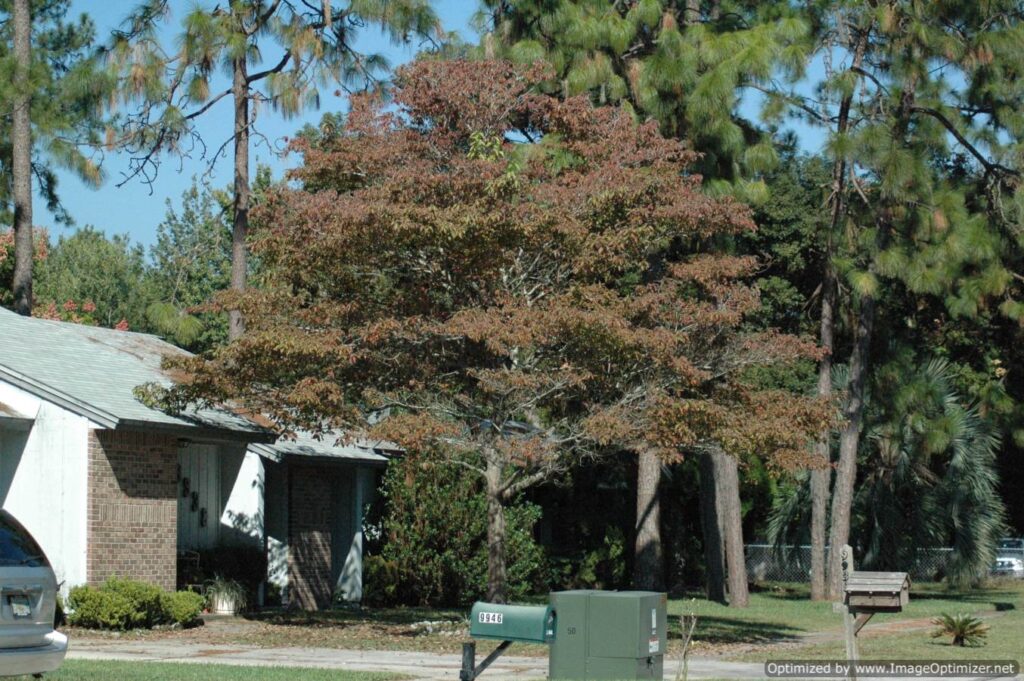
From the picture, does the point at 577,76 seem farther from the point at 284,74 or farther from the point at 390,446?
the point at 390,446

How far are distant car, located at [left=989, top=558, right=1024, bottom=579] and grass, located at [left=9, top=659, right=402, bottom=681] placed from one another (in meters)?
28.9

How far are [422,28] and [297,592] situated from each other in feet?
33.5

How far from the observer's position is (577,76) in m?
23.4

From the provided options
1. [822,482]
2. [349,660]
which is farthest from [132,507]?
[822,482]

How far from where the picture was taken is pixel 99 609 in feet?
60.5

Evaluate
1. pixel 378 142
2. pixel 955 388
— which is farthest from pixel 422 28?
pixel 955 388

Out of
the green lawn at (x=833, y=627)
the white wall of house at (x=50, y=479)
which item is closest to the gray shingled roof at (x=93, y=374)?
the white wall of house at (x=50, y=479)

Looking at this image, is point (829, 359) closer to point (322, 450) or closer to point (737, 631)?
point (737, 631)

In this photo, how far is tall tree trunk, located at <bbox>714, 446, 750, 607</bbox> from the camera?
2842 cm

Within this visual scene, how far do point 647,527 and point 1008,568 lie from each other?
15.4 m

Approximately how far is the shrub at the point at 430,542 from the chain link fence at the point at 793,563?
37.4ft

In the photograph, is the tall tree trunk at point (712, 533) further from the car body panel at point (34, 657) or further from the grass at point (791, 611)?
the car body panel at point (34, 657)

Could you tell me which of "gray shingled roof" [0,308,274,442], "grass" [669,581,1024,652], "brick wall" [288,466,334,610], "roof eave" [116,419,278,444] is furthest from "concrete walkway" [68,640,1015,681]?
"brick wall" [288,466,334,610]

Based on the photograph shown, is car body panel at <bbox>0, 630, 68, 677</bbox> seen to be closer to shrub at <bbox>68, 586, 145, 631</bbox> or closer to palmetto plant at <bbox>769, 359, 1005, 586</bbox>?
shrub at <bbox>68, 586, 145, 631</bbox>
